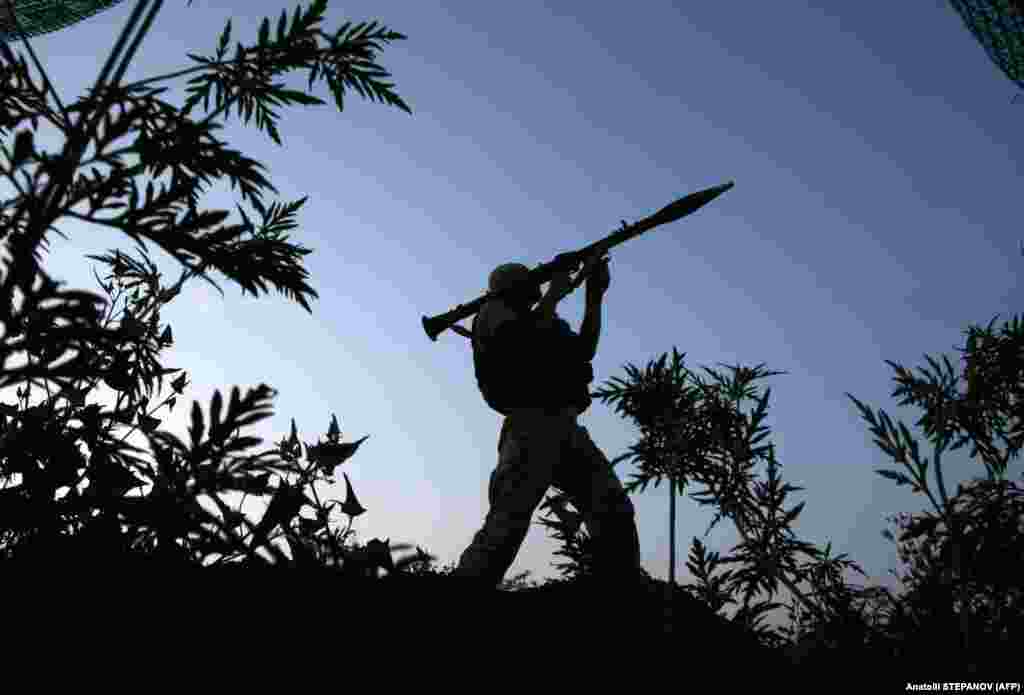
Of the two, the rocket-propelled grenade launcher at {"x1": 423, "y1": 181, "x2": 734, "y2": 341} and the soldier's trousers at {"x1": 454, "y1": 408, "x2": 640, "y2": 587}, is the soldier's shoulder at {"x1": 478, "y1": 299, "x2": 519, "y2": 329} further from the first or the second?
the soldier's trousers at {"x1": 454, "y1": 408, "x2": 640, "y2": 587}

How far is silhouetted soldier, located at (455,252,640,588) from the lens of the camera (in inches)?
158

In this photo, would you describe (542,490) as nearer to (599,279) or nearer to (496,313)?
→ (496,313)

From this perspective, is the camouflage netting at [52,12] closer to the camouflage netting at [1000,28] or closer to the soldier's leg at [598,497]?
the soldier's leg at [598,497]

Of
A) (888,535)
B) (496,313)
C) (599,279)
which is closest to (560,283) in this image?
(599,279)

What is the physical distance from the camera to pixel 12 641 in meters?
1.57

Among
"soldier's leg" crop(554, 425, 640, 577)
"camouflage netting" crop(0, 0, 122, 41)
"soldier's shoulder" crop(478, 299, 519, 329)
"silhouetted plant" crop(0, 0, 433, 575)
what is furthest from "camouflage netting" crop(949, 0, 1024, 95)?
"camouflage netting" crop(0, 0, 122, 41)

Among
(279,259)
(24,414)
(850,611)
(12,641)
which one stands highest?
(279,259)

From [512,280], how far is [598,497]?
65.8 inches

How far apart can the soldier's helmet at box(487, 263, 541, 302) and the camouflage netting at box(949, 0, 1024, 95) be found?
4010 millimetres

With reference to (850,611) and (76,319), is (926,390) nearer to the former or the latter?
(850,611)

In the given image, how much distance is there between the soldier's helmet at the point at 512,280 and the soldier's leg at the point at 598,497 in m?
1.11

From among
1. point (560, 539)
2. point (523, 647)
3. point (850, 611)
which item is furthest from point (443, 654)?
point (850, 611)

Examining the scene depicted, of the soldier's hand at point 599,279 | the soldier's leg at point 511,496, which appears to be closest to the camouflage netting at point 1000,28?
the soldier's hand at point 599,279

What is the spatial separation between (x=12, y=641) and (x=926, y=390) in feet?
7.35
